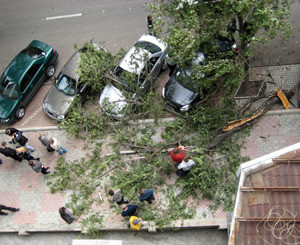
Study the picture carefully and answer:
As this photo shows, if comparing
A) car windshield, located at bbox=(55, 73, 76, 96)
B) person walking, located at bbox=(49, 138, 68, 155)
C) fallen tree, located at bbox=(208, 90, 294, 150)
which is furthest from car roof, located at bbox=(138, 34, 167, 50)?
person walking, located at bbox=(49, 138, 68, 155)

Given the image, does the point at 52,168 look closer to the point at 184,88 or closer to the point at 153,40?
the point at 184,88

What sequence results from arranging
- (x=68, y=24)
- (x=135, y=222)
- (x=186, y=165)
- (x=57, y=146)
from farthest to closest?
(x=68, y=24) → (x=57, y=146) → (x=186, y=165) → (x=135, y=222)

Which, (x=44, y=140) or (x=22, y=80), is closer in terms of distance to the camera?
(x=44, y=140)

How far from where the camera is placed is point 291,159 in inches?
240

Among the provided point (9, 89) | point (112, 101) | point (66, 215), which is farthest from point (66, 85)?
point (66, 215)

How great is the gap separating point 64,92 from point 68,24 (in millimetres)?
4751

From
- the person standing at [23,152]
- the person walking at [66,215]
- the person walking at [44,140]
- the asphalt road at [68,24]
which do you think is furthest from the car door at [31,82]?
the person walking at [66,215]

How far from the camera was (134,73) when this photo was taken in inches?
442

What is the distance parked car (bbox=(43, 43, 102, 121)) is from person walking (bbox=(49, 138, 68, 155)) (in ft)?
4.06

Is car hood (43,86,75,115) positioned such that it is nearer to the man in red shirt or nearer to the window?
the window

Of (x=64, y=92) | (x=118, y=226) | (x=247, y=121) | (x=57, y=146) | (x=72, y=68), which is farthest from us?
(x=72, y=68)

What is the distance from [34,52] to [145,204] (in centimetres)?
874

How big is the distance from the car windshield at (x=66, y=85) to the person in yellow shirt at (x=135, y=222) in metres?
6.09

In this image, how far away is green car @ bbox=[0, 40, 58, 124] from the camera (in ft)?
40.7
